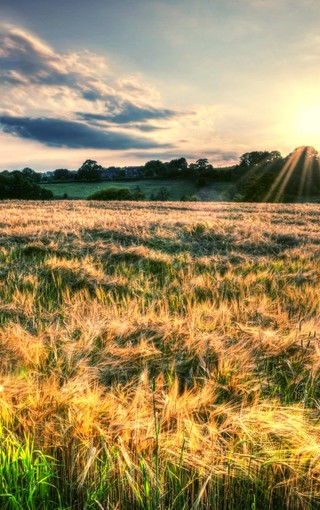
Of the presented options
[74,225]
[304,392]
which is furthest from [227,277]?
[74,225]

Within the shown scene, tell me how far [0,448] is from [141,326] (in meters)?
1.71

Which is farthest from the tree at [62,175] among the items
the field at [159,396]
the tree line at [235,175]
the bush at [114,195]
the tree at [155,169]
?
the field at [159,396]

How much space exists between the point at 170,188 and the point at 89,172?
32.2 meters

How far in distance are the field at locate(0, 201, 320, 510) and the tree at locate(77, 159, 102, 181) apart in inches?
4028

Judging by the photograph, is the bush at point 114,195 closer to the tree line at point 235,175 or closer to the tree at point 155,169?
the tree line at point 235,175

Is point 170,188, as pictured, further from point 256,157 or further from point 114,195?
point 256,157

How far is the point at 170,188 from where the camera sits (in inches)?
3344

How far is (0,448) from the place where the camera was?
1.51 metres

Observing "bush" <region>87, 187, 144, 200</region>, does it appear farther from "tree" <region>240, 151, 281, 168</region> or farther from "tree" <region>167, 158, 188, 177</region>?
"tree" <region>240, 151, 281, 168</region>

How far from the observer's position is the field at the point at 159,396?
4.78 ft

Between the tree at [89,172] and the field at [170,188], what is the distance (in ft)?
23.5

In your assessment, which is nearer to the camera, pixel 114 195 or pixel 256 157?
pixel 114 195

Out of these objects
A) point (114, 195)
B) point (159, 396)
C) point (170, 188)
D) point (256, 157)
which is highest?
point (256, 157)

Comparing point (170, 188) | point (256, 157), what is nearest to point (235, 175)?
point (256, 157)
